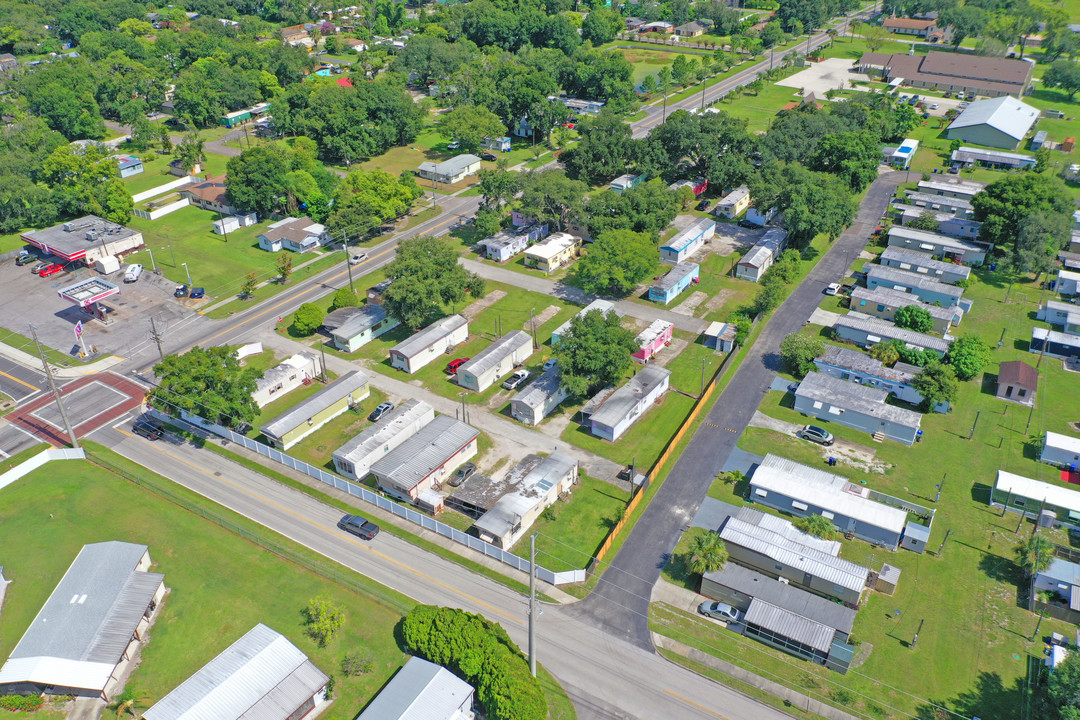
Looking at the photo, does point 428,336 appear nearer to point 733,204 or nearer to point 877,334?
point 877,334

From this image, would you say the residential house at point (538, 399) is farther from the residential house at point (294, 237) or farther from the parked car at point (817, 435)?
the residential house at point (294, 237)

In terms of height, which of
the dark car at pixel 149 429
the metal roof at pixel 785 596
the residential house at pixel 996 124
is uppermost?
the residential house at pixel 996 124

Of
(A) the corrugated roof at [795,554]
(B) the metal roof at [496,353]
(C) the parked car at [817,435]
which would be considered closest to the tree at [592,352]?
(B) the metal roof at [496,353]

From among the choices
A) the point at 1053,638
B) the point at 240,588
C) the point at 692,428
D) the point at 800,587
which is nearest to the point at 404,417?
the point at 240,588

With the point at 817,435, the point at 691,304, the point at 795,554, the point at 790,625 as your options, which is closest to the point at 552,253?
the point at 691,304

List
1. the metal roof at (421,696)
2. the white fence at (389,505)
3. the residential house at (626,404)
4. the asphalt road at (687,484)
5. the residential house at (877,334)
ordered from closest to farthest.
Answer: the metal roof at (421,696) → the asphalt road at (687,484) → the white fence at (389,505) → the residential house at (626,404) → the residential house at (877,334)
